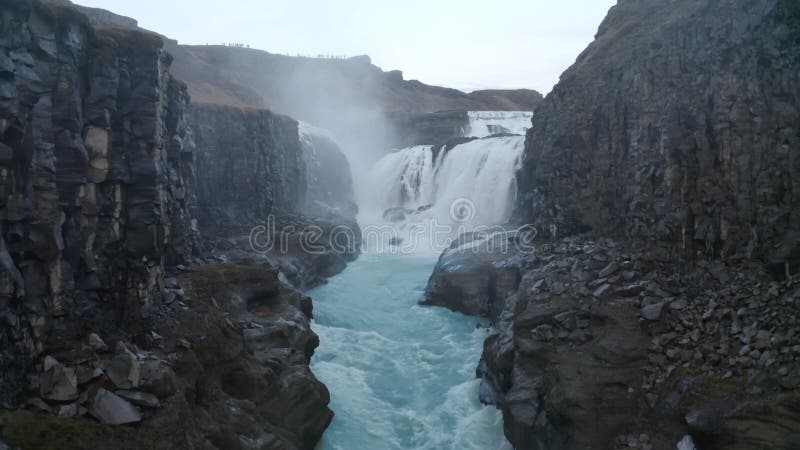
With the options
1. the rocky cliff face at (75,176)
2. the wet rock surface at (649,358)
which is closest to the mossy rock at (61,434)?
the rocky cliff face at (75,176)

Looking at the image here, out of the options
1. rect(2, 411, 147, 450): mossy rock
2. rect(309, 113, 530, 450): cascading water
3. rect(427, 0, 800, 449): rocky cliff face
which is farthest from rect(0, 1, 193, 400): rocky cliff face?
rect(427, 0, 800, 449): rocky cliff face

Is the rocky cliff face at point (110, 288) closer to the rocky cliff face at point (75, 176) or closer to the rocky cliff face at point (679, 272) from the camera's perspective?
the rocky cliff face at point (75, 176)

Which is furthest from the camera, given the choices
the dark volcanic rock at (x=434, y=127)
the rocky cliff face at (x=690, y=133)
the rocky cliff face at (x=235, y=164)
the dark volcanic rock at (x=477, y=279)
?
the dark volcanic rock at (x=434, y=127)

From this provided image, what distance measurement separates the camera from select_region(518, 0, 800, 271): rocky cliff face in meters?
15.5

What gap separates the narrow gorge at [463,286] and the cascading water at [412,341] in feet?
0.46

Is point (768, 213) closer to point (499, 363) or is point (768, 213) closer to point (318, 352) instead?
point (499, 363)

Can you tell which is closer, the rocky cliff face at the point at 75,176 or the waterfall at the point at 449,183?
the rocky cliff face at the point at 75,176

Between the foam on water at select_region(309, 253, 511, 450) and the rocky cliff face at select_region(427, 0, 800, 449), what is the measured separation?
1.34 metres

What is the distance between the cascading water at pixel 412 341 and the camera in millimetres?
17219

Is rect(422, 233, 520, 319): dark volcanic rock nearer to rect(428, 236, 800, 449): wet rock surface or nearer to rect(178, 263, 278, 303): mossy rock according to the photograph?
rect(428, 236, 800, 449): wet rock surface

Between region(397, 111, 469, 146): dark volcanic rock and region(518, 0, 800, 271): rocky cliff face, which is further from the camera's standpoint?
region(397, 111, 469, 146): dark volcanic rock

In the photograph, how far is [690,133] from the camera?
18547 millimetres

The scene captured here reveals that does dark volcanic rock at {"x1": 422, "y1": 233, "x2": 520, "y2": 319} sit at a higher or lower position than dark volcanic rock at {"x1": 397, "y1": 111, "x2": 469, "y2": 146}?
lower

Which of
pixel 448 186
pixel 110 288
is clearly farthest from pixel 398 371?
pixel 448 186
